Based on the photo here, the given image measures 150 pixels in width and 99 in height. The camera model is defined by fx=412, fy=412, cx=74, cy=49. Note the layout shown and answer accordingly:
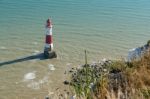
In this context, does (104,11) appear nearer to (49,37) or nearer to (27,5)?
(27,5)

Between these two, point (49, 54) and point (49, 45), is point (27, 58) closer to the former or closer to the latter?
point (49, 54)

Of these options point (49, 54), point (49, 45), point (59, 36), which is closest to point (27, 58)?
point (49, 54)

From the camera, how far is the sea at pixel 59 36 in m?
10.4

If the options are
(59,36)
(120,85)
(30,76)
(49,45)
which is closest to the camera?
(120,85)

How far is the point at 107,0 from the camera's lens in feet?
77.8

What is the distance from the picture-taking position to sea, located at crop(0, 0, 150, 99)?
10.4 metres

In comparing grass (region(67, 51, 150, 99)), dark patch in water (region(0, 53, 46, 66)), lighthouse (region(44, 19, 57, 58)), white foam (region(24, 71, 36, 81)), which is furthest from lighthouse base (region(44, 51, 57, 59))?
grass (region(67, 51, 150, 99))

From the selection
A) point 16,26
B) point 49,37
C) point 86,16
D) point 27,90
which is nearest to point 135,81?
point 27,90

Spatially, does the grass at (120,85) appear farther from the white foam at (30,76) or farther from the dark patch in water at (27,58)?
the dark patch in water at (27,58)

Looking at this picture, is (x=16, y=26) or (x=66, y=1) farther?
(x=66, y=1)

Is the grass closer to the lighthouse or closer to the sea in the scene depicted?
the sea

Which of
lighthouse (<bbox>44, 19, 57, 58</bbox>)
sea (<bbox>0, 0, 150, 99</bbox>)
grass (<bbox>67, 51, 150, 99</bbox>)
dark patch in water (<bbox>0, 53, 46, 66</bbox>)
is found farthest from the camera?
lighthouse (<bbox>44, 19, 57, 58</bbox>)

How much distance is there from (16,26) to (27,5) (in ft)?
17.3

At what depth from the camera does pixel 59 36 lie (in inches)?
585
